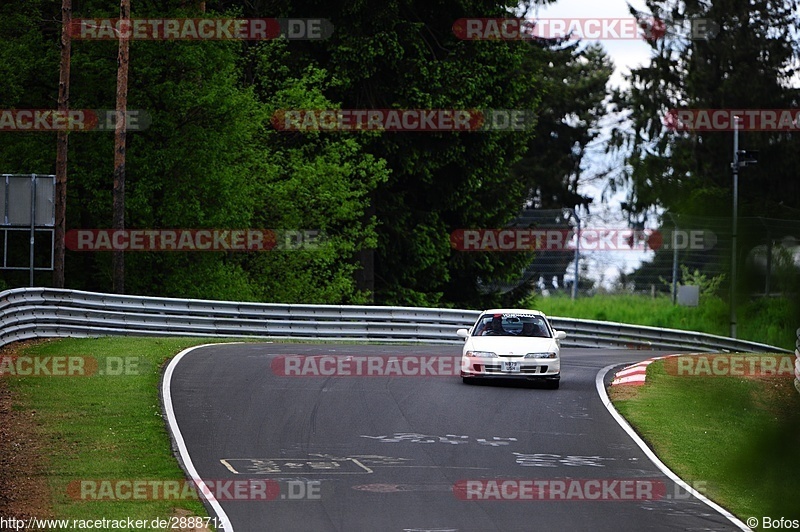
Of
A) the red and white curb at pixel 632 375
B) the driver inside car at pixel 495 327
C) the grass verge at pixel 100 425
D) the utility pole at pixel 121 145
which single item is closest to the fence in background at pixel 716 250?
the grass verge at pixel 100 425

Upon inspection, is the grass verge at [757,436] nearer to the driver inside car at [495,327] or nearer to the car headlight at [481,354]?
the car headlight at [481,354]

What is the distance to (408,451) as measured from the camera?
14781 mm

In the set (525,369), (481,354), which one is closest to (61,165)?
(481,354)

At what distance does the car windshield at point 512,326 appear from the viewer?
2167 cm

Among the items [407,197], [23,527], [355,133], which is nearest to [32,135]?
[355,133]

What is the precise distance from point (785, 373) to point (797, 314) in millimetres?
1758

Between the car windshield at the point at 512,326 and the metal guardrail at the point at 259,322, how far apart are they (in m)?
6.92

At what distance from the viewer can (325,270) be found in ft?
141

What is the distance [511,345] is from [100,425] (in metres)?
7.93

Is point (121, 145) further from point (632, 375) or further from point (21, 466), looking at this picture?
point (21, 466)

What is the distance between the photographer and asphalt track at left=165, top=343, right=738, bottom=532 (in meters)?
11.3

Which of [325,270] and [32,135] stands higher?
[32,135]

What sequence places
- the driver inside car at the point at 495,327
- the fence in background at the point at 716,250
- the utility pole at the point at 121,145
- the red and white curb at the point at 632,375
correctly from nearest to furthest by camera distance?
the fence in background at the point at 716,250
the driver inside car at the point at 495,327
the red and white curb at the point at 632,375
the utility pole at the point at 121,145

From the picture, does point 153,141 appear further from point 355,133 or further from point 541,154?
point 541,154
